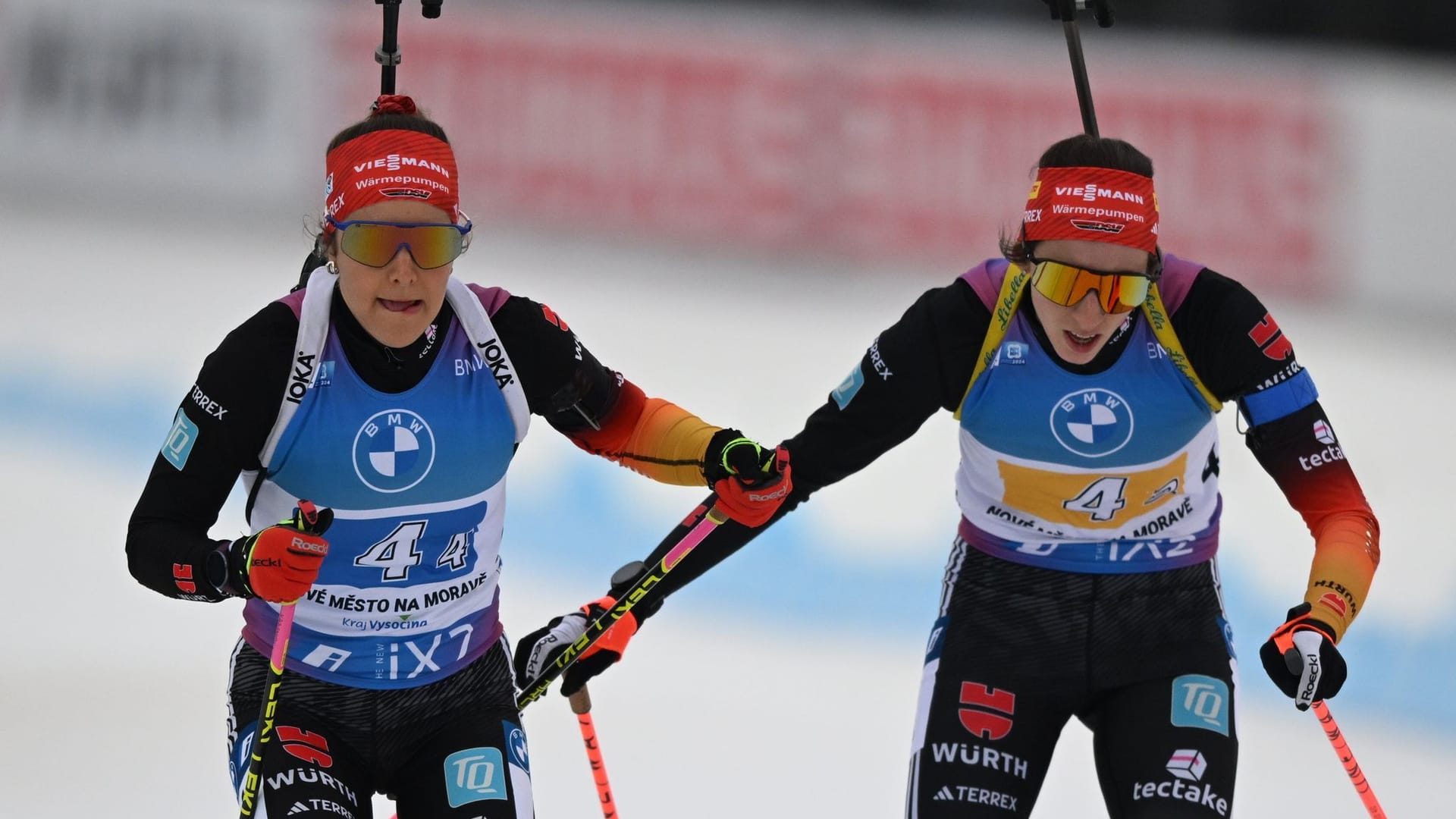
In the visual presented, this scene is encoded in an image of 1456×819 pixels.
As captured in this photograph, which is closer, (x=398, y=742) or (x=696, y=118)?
(x=398, y=742)

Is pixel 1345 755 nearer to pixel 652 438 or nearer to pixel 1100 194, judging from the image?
pixel 1100 194

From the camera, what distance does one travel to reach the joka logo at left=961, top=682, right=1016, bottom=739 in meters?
3.72

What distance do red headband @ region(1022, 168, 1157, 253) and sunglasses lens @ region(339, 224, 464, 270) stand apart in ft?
4.30

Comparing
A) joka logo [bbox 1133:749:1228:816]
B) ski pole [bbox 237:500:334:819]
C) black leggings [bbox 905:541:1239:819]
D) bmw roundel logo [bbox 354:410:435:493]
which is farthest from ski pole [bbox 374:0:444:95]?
joka logo [bbox 1133:749:1228:816]

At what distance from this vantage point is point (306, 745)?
3.27m

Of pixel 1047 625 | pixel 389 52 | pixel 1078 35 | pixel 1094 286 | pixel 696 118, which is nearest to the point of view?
pixel 1094 286

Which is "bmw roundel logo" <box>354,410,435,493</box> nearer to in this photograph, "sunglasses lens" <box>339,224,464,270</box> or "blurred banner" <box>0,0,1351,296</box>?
"sunglasses lens" <box>339,224,464,270</box>

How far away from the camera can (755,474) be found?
12.0 feet

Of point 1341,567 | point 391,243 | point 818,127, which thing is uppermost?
point 818,127

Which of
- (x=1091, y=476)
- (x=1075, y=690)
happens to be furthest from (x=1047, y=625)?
(x=1091, y=476)

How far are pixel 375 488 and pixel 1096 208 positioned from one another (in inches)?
62.4

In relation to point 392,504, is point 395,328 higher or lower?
higher

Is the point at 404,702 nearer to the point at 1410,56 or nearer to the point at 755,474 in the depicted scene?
the point at 755,474

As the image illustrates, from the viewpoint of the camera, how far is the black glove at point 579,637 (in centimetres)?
390
